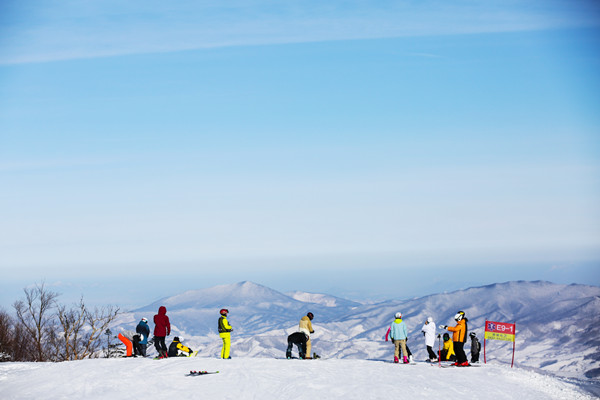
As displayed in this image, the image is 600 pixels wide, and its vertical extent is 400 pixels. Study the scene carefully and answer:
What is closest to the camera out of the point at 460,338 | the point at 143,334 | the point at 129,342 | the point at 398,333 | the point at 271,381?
the point at 271,381

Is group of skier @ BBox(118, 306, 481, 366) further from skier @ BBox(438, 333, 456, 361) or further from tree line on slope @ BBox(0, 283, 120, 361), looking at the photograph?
tree line on slope @ BBox(0, 283, 120, 361)

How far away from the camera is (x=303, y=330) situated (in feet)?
85.8

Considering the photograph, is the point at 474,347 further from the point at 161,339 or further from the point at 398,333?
the point at 161,339

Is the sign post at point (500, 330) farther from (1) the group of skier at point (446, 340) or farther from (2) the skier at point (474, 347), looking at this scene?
(1) the group of skier at point (446, 340)

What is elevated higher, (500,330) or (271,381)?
(500,330)

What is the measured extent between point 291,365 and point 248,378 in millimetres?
2610

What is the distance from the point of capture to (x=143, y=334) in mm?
27281

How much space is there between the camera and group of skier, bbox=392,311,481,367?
81.5 feet

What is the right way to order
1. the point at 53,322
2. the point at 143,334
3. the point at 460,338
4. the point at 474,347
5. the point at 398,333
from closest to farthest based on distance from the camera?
the point at 460,338
the point at 398,333
the point at 474,347
the point at 143,334
the point at 53,322

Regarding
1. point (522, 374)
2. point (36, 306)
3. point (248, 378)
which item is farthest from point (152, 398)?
point (36, 306)

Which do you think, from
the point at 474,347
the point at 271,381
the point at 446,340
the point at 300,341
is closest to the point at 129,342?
the point at 300,341

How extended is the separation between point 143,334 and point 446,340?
42.3 ft

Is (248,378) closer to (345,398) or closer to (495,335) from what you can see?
(345,398)

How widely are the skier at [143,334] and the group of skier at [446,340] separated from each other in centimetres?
1031
